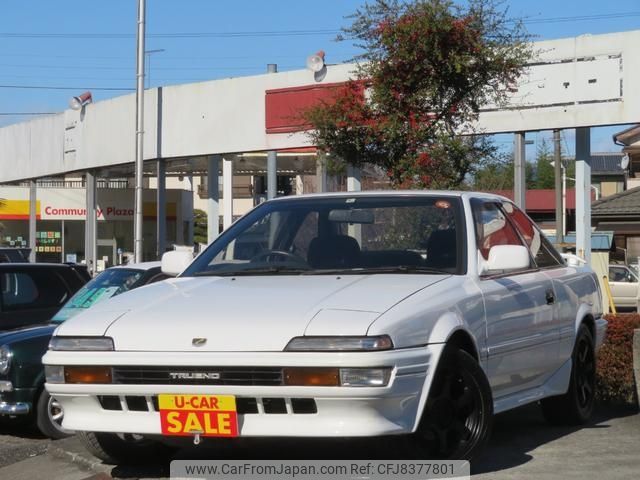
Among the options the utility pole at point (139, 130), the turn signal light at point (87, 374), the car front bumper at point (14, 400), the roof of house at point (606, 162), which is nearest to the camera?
the turn signal light at point (87, 374)

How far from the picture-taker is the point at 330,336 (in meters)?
4.80

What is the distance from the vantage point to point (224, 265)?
21.1 ft

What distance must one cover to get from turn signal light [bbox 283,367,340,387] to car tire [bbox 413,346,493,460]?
643 mm

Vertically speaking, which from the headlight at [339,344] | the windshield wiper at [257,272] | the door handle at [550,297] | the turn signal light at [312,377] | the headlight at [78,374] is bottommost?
the headlight at [78,374]

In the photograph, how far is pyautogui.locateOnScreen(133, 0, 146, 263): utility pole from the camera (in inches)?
937

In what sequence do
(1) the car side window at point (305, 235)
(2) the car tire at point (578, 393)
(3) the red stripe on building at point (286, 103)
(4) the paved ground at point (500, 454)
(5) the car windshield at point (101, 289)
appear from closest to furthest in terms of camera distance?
1. (4) the paved ground at point (500, 454)
2. (1) the car side window at point (305, 235)
3. (2) the car tire at point (578, 393)
4. (5) the car windshield at point (101, 289)
5. (3) the red stripe on building at point (286, 103)

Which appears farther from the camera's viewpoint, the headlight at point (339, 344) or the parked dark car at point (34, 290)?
the parked dark car at point (34, 290)

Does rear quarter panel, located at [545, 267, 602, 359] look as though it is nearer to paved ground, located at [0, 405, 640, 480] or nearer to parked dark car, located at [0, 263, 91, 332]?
paved ground, located at [0, 405, 640, 480]

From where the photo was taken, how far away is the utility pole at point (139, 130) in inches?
937

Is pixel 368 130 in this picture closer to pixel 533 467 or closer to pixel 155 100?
pixel 533 467

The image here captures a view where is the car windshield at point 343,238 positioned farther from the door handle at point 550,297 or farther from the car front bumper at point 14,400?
the car front bumper at point 14,400

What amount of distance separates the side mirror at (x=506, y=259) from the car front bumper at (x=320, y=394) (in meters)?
1.09

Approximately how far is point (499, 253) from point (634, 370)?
8.24ft

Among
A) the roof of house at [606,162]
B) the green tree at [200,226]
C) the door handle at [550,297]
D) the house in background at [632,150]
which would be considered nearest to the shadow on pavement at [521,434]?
the door handle at [550,297]
